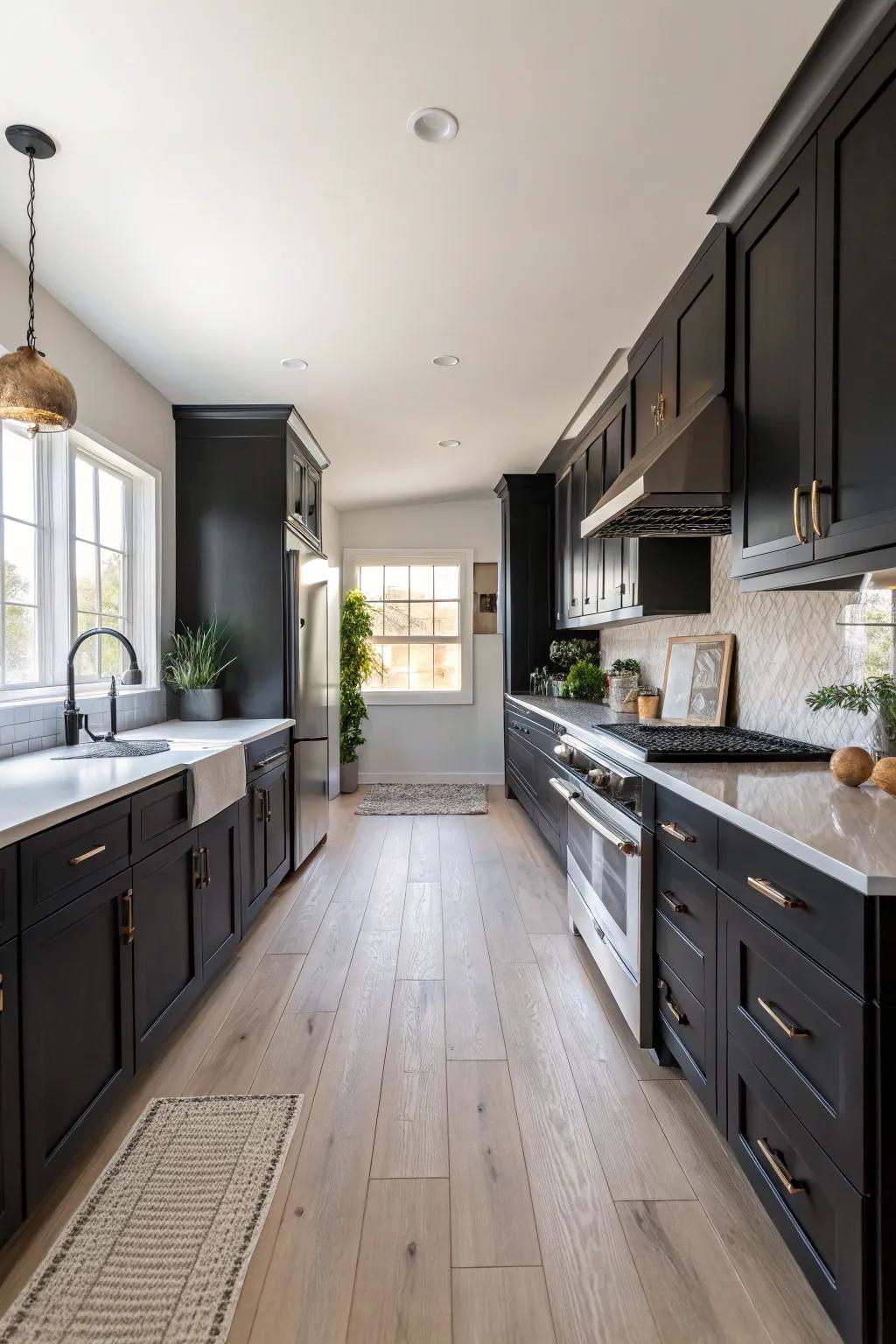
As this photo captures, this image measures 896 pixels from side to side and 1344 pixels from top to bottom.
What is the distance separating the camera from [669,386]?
2.87 metres

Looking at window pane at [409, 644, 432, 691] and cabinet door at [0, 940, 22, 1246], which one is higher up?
window pane at [409, 644, 432, 691]

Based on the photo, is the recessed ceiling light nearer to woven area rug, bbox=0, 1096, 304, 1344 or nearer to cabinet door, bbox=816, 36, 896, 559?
cabinet door, bbox=816, 36, 896, 559

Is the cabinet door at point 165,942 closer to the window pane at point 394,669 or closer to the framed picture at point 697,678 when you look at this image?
the framed picture at point 697,678

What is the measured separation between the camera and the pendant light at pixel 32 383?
6.26 ft

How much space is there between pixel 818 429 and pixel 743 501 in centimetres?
48

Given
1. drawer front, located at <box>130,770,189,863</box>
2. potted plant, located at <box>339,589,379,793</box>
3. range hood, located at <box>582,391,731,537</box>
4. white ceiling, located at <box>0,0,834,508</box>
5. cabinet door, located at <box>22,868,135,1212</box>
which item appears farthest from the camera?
potted plant, located at <box>339,589,379,793</box>

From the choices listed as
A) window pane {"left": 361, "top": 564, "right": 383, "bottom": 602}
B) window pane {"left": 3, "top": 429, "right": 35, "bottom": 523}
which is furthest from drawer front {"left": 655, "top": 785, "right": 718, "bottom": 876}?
window pane {"left": 361, "top": 564, "right": 383, "bottom": 602}

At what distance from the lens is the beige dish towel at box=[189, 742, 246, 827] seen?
2393 millimetres

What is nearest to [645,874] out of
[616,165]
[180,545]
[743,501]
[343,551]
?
[743,501]

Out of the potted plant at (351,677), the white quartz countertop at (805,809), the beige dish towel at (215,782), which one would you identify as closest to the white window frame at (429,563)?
the potted plant at (351,677)

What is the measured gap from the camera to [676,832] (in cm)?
198

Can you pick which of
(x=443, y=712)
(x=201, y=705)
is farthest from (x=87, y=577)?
(x=443, y=712)

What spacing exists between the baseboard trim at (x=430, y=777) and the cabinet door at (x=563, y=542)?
6.59 ft

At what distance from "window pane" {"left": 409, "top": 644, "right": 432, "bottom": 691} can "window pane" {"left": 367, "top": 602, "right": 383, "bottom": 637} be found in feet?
1.21
